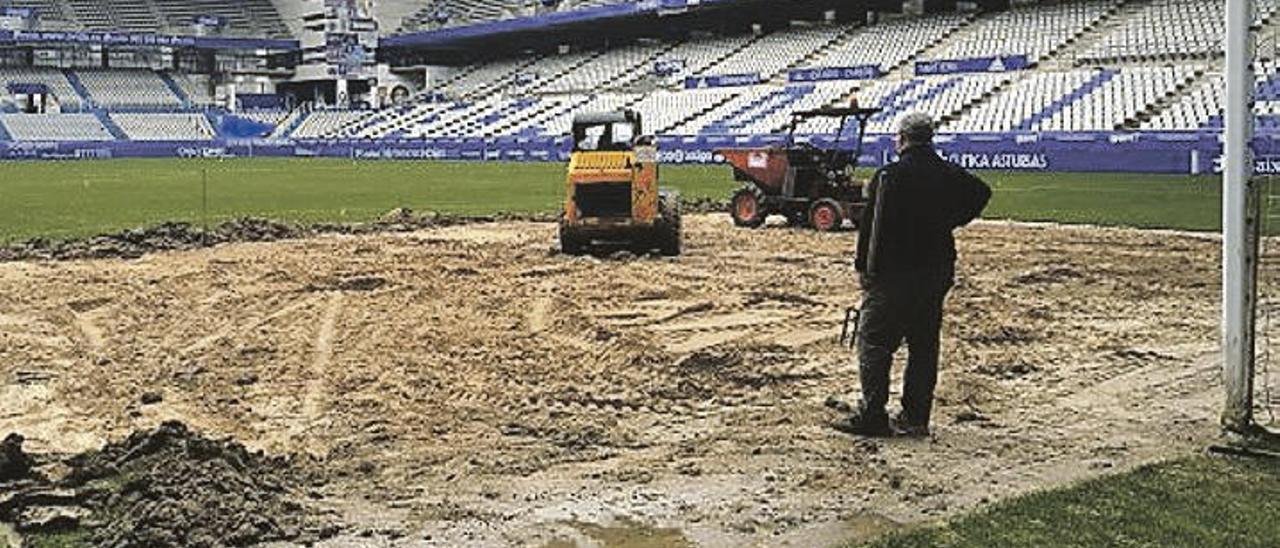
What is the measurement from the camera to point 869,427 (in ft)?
26.3

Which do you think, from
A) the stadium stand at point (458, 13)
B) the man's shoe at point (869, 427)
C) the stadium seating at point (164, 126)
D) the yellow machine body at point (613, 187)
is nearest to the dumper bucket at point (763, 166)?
the yellow machine body at point (613, 187)

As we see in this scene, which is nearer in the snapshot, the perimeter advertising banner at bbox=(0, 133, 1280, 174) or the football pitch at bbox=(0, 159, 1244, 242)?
the football pitch at bbox=(0, 159, 1244, 242)

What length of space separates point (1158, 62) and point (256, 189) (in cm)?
2743

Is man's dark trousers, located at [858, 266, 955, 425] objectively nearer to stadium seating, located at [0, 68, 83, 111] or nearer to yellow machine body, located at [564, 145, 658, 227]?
yellow machine body, located at [564, 145, 658, 227]

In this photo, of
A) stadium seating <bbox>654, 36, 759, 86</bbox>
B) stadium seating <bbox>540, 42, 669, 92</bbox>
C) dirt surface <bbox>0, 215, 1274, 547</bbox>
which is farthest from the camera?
stadium seating <bbox>540, 42, 669, 92</bbox>

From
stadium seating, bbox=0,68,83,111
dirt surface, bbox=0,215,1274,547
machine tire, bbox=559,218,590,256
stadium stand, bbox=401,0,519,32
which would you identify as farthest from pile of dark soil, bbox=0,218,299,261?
stadium seating, bbox=0,68,83,111

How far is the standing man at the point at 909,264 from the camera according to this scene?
25.8 feet

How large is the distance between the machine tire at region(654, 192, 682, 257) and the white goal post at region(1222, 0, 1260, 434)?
10293 mm

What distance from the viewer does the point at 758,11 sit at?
65.9 m

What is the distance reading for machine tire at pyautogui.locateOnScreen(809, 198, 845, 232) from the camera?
20859 millimetres

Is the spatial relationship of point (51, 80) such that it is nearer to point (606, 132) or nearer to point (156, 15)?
point (156, 15)

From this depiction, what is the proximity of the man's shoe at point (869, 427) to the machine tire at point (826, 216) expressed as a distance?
1294 cm

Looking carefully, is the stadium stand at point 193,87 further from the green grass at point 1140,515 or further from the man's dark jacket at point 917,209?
the green grass at point 1140,515

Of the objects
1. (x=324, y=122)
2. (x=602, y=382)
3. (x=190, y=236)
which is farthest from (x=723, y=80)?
(x=602, y=382)
